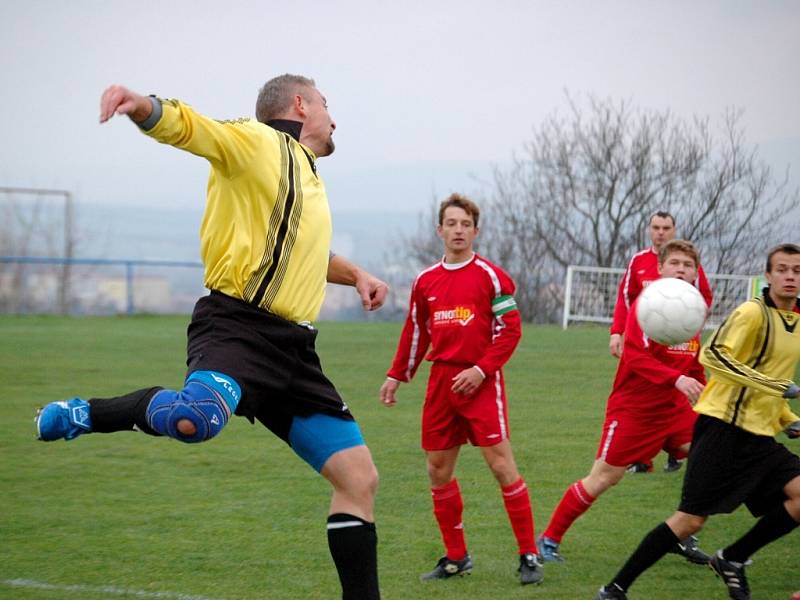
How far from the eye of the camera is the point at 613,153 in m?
41.2

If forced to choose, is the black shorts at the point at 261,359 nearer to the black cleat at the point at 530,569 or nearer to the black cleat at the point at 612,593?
the black cleat at the point at 612,593

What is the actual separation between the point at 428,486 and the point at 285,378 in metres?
4.07

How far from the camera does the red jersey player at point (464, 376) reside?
5836 mm

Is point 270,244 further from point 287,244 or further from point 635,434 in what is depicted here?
point 635,434

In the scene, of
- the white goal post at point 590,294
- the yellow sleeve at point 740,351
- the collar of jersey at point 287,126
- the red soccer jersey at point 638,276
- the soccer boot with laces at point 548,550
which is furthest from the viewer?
the white goal post at point 590,294

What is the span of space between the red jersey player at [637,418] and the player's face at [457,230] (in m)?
1.02

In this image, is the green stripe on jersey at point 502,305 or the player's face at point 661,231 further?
the player's face at point 661,231

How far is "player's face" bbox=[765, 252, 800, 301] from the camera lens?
501 cm

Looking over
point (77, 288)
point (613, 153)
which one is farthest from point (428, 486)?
point (613, 153)

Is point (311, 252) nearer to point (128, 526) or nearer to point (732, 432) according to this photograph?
point (732, 432)

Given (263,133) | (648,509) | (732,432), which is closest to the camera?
(263,133)

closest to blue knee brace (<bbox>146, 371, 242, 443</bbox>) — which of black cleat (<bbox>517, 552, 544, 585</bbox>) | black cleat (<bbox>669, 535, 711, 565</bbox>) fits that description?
black cleat (<bbox>517, 552, 544, 585</bbox>)

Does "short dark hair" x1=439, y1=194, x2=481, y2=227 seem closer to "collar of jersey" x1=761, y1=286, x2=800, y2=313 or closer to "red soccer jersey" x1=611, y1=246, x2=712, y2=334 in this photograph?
"collar of jersey" x1=761, y1=286, x2=800, y2=313

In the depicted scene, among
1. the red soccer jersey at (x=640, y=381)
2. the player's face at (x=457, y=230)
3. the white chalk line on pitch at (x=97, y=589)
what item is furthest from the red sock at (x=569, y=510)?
the white chalk line on pitch at (x=97, y=589)
